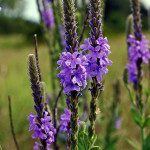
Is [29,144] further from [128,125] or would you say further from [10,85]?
[10,85]

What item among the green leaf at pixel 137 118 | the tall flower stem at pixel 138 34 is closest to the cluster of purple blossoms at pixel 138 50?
the tall flower stem at pixel 138 34

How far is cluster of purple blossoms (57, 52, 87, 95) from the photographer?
143 cm

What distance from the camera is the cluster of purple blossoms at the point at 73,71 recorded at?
1426 mm

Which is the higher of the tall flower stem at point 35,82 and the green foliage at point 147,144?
the tall flower stem at point 35,82

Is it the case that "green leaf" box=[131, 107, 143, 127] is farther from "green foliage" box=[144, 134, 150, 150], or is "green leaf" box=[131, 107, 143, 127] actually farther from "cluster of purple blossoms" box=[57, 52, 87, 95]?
"cluster of purple blossoms" box=[57, 52, 87, 95]

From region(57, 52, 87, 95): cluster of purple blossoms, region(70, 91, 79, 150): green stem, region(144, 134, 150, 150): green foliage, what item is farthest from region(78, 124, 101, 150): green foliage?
region(144, 134, 150, 150): green foliage

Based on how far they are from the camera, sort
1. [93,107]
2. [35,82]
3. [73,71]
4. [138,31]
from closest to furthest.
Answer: [73,71]
[35,82]
[93,107]
[138,31]

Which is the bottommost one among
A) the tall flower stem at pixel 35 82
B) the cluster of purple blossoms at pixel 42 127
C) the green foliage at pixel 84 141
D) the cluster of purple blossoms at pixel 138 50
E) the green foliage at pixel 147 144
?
the green foliage at pixel 147 144

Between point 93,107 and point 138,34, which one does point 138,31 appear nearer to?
point 138,34

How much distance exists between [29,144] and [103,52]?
10.3 feet

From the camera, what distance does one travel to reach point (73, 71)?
1440 mm

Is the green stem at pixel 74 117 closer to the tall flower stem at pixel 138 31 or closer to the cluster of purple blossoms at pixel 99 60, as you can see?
the cluster of purple blossoms at pixel 99 60

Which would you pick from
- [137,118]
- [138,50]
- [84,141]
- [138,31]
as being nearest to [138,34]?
[138,31]

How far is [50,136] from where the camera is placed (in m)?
1.66
